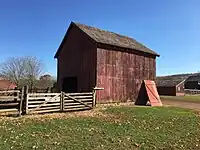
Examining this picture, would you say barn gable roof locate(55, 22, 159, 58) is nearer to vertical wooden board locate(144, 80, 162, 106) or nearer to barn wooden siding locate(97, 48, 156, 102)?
barn wooden siding locate(97, 48, 156, 102)

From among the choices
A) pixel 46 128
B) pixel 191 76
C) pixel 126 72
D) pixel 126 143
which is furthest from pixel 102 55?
pixel 191 76

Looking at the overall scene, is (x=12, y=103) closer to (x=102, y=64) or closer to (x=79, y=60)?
(x=102, y=64)

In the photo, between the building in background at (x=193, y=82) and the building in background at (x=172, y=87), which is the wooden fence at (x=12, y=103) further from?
the building in background at (x=193, y=82)

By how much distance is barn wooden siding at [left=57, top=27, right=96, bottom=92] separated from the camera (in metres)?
25.5

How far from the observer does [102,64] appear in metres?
25.5

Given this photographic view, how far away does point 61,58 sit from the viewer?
29828 mm

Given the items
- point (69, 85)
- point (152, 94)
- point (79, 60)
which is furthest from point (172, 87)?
point (79, 60)

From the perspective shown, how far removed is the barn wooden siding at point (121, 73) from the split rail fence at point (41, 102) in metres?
5.54

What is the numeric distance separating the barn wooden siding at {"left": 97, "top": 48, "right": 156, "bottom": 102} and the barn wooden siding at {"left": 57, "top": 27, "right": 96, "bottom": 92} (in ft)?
2.90

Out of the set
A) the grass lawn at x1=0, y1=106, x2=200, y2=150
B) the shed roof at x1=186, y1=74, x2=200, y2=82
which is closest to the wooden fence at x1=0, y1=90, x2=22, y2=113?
the grass lawn at x1=0, y1=106, x2=200, y2=150

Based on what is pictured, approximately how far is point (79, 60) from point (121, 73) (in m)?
4.46

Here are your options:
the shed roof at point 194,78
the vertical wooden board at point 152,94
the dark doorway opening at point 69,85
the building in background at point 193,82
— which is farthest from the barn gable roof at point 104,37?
the shed roof at point 194,78

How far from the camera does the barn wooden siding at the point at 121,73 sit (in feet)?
83.3

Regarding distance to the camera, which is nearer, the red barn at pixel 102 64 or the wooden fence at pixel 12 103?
the wooden fence at pixel 12 103
